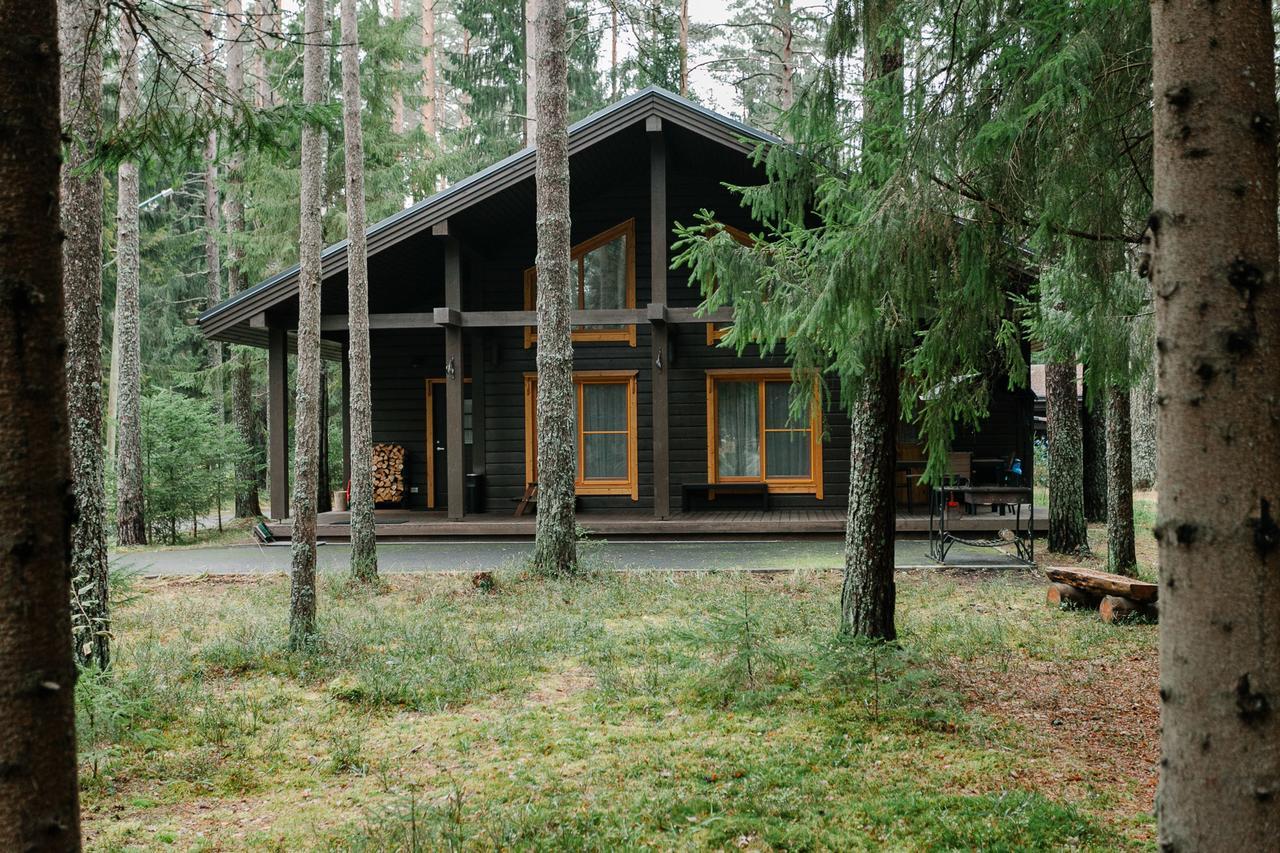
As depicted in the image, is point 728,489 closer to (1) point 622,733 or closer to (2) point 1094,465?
(2) point 1094,465

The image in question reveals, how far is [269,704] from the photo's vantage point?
18.4ft

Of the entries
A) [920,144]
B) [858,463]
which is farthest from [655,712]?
[920,144]

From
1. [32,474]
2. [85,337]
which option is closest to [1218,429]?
[32,474]

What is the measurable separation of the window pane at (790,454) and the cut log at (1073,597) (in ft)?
26.2

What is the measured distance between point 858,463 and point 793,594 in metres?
3.22

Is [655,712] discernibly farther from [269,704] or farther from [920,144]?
[920,144]

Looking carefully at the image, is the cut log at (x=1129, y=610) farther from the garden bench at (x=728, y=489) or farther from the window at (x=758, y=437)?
the window at (x=758, y=437)

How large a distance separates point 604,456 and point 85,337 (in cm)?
1118

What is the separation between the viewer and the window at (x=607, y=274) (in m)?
16.2

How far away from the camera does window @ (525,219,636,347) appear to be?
53.1ft

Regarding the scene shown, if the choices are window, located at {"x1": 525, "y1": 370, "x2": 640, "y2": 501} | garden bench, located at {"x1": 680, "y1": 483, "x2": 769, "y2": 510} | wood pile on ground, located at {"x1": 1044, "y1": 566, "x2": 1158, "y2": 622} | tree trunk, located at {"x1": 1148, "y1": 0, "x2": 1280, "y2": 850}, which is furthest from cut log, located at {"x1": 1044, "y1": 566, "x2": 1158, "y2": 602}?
window, located at {"x1": 525, "y1": 370, "x2": 640, "y2": 501}

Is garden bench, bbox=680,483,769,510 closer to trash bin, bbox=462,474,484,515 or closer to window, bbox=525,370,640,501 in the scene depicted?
window, bbox=525,370,640,501

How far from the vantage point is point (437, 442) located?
57.2 ft

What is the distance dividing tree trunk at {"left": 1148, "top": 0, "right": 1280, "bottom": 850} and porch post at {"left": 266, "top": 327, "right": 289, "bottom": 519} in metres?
13.9
